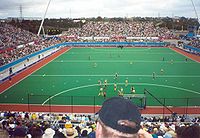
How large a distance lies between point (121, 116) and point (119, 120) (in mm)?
34

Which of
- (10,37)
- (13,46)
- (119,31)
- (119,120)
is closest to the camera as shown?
(119,120)

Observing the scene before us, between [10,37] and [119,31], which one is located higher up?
Answer: [119,31]

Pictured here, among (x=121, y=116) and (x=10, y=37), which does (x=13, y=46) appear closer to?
(x=10, y=37)

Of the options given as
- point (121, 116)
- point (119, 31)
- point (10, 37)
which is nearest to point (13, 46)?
point (10, 37)

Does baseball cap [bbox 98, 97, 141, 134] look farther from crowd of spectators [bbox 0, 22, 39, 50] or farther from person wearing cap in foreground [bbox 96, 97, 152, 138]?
crowd of spectators [bbox 0, 22, 39, 50]

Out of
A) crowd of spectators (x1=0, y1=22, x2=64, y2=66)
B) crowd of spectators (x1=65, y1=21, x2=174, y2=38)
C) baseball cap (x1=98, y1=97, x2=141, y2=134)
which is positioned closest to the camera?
baseball cap (x1=98, y1=97, x2=141, y2=134)

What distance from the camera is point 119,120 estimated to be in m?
1.71

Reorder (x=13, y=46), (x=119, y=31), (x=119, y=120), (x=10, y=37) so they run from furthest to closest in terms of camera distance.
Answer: (x=119, y=31) < (x=10, y=37) < (x=13, y=46) < (x=119, y=120)

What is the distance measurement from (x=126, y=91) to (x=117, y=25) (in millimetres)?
64236

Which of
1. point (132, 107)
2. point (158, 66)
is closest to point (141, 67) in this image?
point (158, 66)

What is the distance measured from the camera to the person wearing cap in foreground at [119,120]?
1.71 m

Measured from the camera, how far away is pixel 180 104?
19828mm

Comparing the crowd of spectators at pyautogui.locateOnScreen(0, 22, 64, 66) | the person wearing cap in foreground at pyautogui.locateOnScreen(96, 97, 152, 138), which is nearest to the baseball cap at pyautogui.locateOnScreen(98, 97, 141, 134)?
the person wearing cap in foreground at pyautogui.locateOnScreen(96, 97, 152, 138)

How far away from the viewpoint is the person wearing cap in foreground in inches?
67.4
